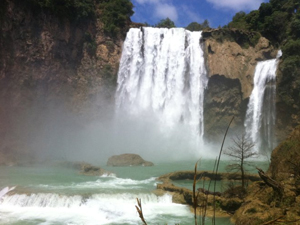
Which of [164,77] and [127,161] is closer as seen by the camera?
[127,161]

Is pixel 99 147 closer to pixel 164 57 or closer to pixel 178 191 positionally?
pixel 164 57

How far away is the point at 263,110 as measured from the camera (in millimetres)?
27250

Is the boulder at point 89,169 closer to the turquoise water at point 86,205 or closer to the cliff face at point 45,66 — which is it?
the turquoise water at point 86,205

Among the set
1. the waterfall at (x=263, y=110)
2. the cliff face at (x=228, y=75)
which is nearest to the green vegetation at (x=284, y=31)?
the waterfall at (x=263, y=110)

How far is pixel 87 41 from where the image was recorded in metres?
30.8

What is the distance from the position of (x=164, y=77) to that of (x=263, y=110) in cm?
1060

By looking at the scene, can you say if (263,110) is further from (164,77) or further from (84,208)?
(84,208)

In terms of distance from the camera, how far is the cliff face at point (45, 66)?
25.3 metres

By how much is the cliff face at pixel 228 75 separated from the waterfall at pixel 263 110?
27.8 inches

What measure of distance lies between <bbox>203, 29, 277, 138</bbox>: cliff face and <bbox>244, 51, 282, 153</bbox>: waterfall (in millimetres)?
707

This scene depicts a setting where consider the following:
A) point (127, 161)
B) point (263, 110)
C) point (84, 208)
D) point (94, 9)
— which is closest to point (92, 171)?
point (127, 161)

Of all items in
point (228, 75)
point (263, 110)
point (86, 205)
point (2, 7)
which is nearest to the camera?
point (86, 205)

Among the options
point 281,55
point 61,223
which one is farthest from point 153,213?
point 281,55

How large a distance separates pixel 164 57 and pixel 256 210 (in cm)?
2532
